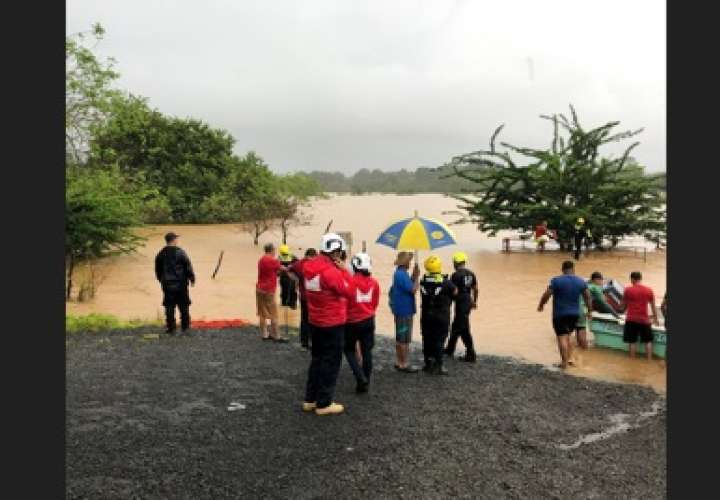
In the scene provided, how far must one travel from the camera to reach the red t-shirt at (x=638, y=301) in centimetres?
1042

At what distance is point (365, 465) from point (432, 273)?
3805mm

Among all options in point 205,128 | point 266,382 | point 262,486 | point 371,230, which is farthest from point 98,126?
point 371,230

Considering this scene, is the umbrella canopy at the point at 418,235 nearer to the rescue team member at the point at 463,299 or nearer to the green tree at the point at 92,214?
the rescue team member at the point at 463,299

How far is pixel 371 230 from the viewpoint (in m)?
47.8

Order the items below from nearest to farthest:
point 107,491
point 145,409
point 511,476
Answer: point 107,491
point 511,476
point 145,409

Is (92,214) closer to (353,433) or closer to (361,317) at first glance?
(361,317)

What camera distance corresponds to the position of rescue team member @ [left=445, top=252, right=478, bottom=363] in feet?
33.0

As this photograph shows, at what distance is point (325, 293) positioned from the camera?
7391 mm

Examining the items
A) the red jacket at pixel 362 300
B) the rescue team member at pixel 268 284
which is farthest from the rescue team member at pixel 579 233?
the red jacket at pixel 362 300

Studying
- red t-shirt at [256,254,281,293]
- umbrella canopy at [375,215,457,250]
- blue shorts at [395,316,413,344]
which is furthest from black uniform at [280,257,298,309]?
blue shorts at [395,316,413,344]

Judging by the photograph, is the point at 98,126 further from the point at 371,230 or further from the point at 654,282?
the point at 371,230

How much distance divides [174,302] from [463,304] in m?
5.11

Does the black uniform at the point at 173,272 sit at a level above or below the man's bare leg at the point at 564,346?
above

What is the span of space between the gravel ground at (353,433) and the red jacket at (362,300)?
40.5 inches
